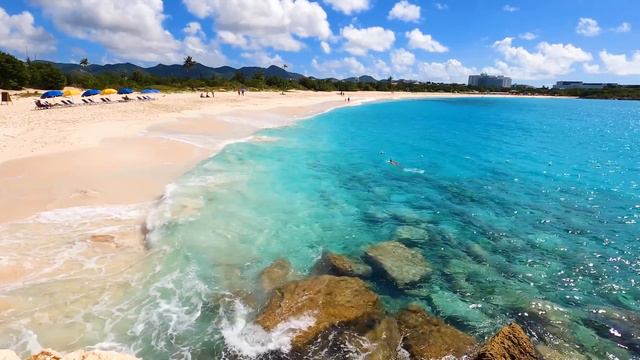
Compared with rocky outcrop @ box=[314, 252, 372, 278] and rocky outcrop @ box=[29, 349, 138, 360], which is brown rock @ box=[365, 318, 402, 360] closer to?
rocky outcrop @ box=[314, 252, 372, 278]

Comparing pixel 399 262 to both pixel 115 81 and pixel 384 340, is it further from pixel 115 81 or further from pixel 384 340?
pixel 115 81

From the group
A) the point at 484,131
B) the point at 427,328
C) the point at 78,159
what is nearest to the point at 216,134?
the point at 78,159

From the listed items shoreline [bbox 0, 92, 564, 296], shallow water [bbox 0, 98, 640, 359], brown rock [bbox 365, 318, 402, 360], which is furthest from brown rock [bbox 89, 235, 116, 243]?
brown rock [bbox 365, 318, 402, 360]

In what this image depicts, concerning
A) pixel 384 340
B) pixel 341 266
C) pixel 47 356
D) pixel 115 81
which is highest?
pixel 115 81

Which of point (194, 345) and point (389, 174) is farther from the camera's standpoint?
point (389, 174)

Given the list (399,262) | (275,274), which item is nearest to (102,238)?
Answer: (275,274)

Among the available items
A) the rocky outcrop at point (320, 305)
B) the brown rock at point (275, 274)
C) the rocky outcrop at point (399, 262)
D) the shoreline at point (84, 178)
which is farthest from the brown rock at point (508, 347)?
the shoreline at point (84, 178)

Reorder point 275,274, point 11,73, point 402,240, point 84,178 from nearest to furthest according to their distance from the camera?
point 275,274, point 402,240, point 84,178, point 11,73

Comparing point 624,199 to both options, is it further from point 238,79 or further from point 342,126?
point 238,79
